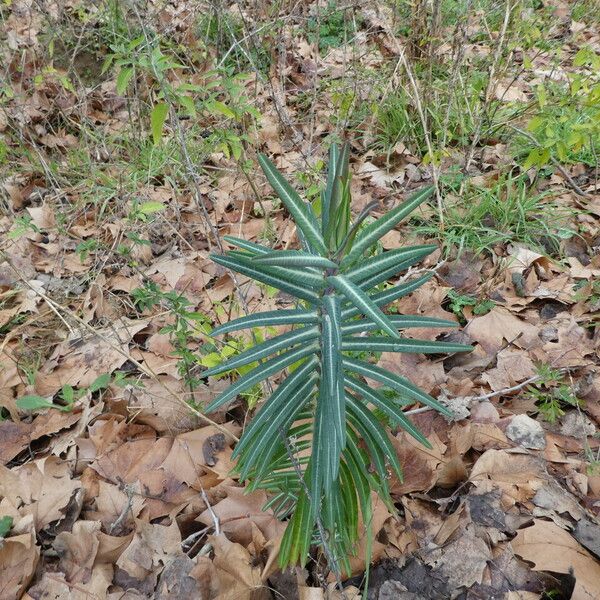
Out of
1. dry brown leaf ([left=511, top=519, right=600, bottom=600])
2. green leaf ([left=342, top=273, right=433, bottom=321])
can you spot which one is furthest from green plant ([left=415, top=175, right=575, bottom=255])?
green leaf ([left=342, top=273, right=433, bottom=321])

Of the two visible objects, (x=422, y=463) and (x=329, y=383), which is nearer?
(x=329, y=383)

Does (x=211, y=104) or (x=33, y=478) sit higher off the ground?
(x=211, y=104)

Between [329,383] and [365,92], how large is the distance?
2871 mm

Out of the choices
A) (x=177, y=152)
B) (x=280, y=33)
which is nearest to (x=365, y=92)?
(x=280, y=33)

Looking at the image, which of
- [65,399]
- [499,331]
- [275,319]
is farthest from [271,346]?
[499,331]

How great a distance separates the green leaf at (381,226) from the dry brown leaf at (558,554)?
100 centimetres

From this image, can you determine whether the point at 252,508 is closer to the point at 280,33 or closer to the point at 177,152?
the point at 177,152

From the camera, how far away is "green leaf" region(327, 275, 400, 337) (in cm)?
87

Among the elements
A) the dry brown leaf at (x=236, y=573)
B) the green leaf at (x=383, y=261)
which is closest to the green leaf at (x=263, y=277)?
the green leaf at (x=383, y=261)

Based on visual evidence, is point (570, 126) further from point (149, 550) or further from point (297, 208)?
point (149, 550)

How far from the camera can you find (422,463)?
63.3 inches

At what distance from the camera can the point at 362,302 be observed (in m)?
0.88

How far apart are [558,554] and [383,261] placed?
99 centimetres

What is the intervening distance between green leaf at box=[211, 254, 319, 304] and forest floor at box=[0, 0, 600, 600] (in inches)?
27.8
